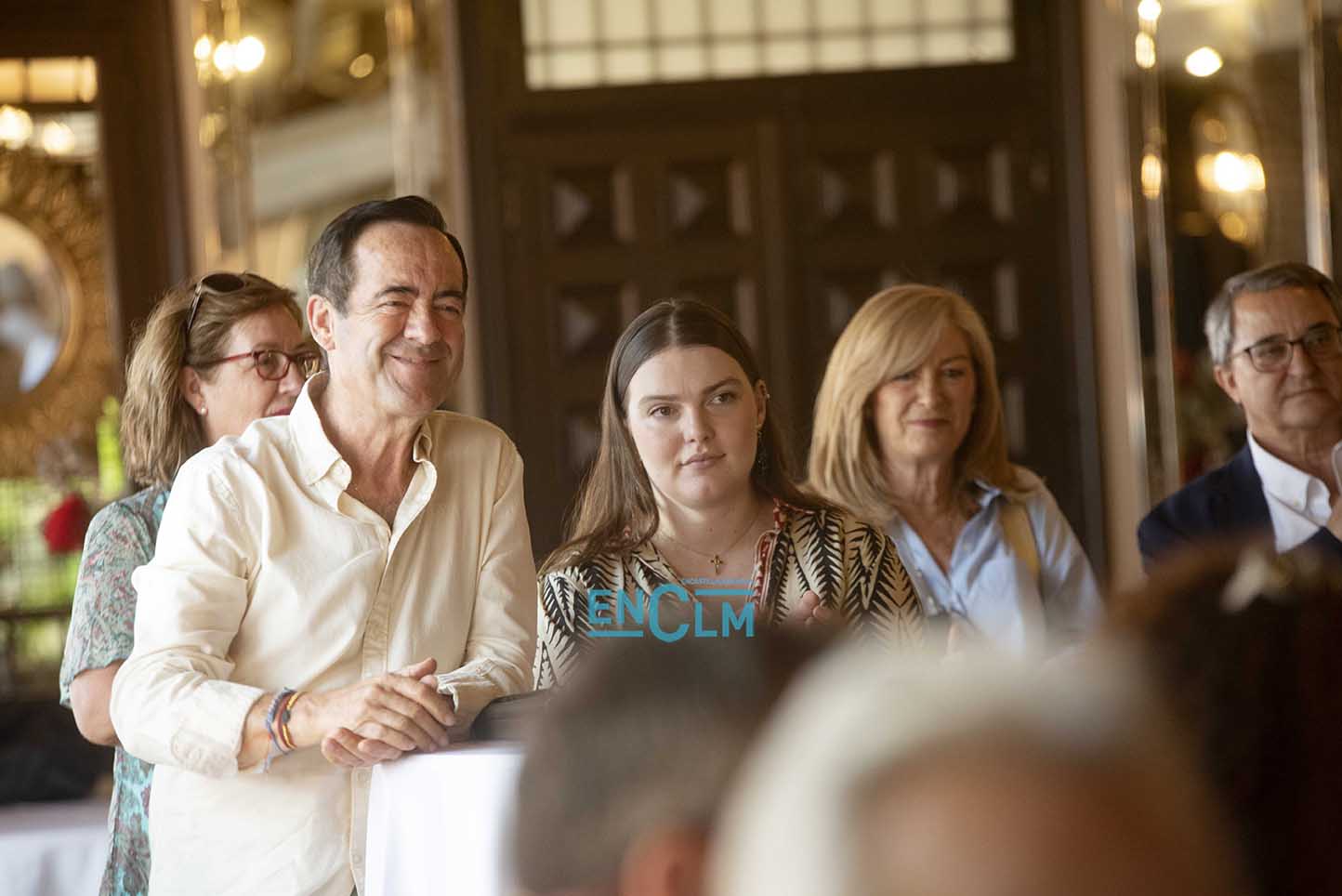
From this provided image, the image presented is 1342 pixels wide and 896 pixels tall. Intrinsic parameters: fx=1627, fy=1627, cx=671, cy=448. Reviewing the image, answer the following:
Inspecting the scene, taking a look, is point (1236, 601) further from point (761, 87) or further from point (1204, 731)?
A: point (761, 87)

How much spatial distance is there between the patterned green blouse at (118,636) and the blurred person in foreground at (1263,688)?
2150 mm

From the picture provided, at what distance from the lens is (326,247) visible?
8.89 ft

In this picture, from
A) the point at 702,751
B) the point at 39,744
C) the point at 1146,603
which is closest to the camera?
the point at 702,751

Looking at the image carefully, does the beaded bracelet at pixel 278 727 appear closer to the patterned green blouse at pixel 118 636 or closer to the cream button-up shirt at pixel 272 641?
the cream button-up shirt at pixel 272 641

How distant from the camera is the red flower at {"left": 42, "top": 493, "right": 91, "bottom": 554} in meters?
6.39

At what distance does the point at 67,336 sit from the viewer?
21.3 ft

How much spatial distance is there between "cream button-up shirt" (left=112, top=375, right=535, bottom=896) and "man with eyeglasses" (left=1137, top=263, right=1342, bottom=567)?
70.3 inches

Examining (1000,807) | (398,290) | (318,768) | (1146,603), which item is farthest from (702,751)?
(398,290)

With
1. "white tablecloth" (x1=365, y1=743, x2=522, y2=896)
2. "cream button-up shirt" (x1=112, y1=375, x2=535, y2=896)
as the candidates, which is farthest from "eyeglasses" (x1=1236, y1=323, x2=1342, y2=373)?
"white tablecloth" (x1=365, y1=743, x2=522, y2=896)

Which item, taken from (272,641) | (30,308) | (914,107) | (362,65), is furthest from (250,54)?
(272,641)

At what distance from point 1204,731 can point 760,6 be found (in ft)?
20.2

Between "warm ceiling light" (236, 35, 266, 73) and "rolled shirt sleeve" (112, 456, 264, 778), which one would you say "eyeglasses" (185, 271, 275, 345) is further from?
"warm ceiling light" (236, 35, 266, 73)

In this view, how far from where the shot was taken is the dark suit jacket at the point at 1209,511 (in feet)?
11.9

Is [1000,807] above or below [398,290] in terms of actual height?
below
